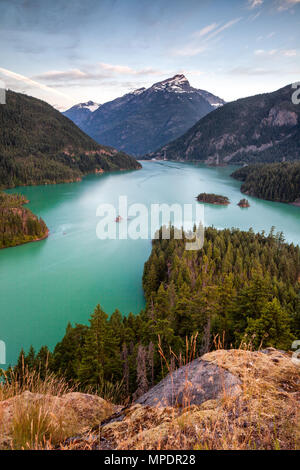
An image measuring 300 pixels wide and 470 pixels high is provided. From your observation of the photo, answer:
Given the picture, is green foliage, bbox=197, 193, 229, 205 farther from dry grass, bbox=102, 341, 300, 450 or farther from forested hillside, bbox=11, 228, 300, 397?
dry grass, bbox=102, 341, 300, 450

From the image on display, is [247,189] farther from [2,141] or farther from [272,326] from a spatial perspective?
[2,141]

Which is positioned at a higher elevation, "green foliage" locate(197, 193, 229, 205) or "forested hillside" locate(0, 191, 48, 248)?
"green foliage" locate(197, 193, 229, 205)

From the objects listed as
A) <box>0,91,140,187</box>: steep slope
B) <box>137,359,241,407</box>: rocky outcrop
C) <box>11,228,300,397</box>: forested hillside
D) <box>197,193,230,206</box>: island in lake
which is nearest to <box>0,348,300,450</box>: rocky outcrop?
<box>137,359,241,407</box>: rocky outcrop

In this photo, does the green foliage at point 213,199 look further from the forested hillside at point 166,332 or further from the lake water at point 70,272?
the forested hillside at point 166,332

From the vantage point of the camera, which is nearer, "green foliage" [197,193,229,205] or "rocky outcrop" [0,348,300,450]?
"rocky outcrop" [0,348,300,450]
